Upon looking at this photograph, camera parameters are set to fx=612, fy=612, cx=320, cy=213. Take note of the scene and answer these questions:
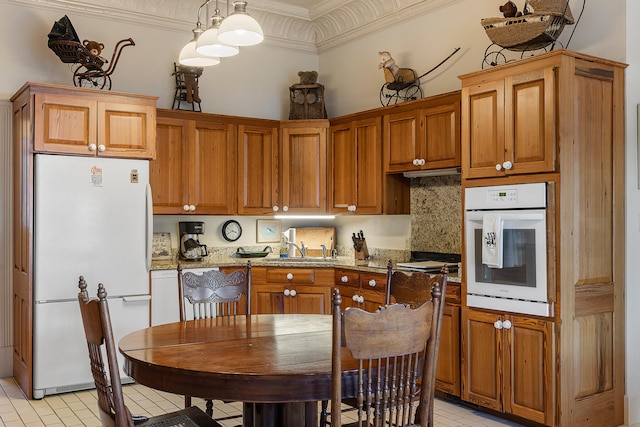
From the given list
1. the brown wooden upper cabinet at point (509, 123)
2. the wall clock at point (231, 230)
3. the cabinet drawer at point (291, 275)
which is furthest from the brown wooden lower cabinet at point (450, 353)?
the wall clock at point (231, 230)

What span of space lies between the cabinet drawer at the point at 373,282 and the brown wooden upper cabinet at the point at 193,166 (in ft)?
4.76

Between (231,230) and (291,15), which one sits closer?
(231,230)

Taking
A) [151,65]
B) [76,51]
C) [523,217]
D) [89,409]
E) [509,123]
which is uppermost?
[151,65]

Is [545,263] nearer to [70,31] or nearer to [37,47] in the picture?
[70,31]

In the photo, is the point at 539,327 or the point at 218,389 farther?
the point at 539,327

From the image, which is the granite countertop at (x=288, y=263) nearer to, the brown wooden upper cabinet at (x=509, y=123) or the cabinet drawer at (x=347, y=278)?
the cabinet drawer at (x=347, y=278)

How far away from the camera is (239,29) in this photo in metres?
2.51

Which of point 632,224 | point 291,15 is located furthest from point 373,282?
point 291,15

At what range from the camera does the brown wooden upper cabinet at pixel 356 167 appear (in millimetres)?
5062

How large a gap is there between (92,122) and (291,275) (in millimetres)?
1980

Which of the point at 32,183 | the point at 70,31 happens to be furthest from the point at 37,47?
the point at 32,183

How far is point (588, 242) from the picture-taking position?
11.7 ft

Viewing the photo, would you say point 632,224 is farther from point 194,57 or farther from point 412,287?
point 194,57

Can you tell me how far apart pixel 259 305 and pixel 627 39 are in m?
3.37
